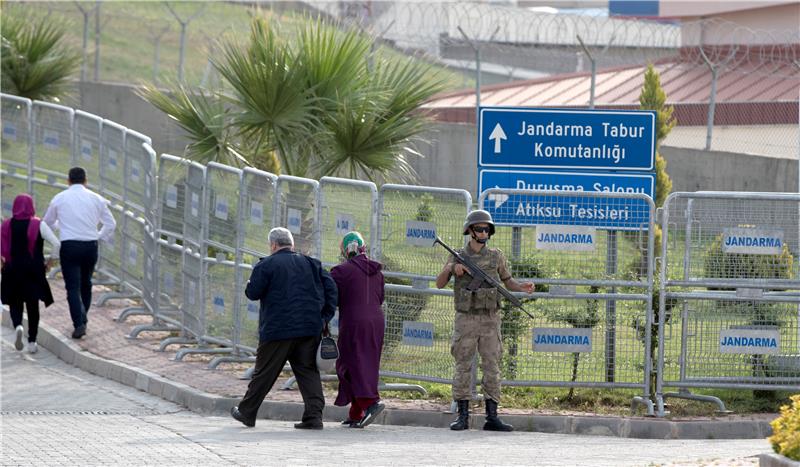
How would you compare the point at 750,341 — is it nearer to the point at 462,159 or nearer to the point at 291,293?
the point at 291,293

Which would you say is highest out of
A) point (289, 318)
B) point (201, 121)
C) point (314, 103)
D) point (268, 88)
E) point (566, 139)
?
point (268, 88)

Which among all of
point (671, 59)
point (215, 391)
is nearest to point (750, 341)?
point (215, 391)

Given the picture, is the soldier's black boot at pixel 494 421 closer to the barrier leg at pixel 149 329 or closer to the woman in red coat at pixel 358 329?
the woman in red coat at pixel 358 329

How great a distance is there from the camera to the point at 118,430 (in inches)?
416

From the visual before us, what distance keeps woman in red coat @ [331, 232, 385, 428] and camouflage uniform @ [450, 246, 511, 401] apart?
0.65 m

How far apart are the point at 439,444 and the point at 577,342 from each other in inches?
85.6

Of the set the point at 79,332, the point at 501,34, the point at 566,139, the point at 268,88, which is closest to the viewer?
the point at 566,139

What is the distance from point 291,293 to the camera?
10.9 meters

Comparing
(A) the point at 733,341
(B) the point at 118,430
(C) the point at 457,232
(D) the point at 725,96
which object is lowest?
(B) the point at 118,430

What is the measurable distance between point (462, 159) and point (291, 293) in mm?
13885

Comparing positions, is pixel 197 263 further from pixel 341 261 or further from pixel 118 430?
pixel 118 430

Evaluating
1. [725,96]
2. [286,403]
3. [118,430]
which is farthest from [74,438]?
[725,96]

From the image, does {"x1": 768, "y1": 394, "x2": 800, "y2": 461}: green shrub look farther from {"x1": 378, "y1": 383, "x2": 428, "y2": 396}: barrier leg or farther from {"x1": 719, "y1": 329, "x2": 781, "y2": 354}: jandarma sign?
{"x1": 378, "y1": 383, "x2": 428, "y2": 396}: barrier leg

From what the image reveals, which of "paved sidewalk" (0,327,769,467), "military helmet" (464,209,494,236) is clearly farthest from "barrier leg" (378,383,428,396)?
"military helmet" (464,209,494,236)
